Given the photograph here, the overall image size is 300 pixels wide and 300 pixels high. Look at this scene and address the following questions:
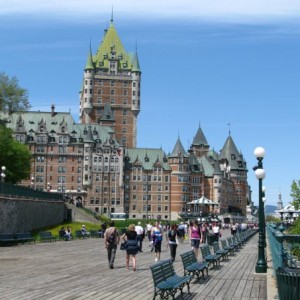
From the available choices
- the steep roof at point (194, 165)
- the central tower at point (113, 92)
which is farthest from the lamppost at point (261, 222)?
the steep roof at point (194, 165)

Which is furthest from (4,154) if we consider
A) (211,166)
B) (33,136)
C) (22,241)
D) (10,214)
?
(211,166)

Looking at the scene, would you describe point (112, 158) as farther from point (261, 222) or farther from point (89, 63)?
point (261, 222)

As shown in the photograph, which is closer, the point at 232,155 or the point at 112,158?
the point at 112,158

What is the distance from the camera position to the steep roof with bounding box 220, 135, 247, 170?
18488 cm

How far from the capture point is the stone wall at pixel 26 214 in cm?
4984

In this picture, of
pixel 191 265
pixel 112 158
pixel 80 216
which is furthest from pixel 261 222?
pixel 112 158

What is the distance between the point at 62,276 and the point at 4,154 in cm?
6354

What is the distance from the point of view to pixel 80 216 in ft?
307

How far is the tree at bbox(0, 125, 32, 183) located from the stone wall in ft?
30.0

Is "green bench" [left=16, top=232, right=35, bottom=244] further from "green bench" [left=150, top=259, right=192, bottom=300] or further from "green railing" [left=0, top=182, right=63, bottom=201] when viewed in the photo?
"green bench" [left=150, top=259, right=192, bottom=300]

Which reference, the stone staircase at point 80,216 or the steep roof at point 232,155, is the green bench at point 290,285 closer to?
the stone staircase at point 80,216

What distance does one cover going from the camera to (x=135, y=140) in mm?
163125

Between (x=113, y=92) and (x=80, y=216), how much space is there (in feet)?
239

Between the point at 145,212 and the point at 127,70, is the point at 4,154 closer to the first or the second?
the point at 145,212
